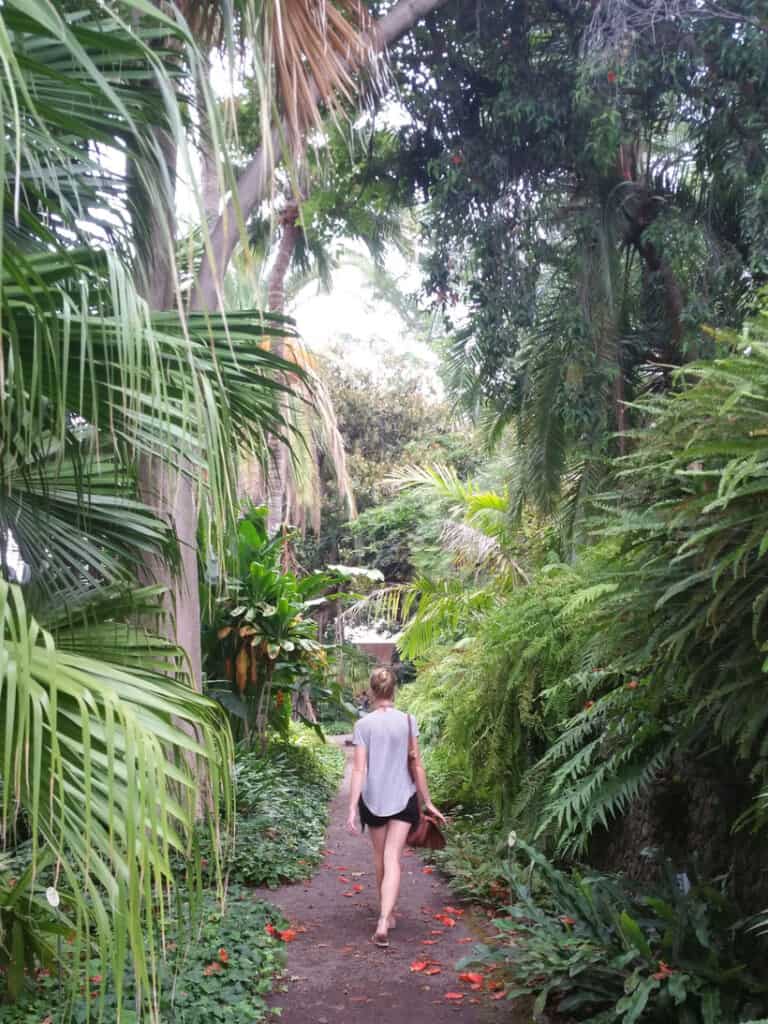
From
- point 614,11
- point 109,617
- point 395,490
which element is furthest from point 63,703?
point 395,490

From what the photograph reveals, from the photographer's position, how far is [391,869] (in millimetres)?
5887

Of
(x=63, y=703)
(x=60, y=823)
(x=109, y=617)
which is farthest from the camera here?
(x=109, y=617)

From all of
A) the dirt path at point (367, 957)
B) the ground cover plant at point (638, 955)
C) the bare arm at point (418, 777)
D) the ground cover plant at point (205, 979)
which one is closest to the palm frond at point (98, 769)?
the ground cover plant at point (205, 979)

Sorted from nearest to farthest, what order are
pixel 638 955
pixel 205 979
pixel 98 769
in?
pixel 98 769 → pixel 638 955 → pixel 205 979

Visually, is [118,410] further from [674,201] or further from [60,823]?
[674,201]

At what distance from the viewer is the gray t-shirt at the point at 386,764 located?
19.7ft

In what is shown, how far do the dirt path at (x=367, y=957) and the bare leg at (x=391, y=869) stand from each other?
16cm

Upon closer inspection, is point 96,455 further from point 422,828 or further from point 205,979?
point 422,828

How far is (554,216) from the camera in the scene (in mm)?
10078

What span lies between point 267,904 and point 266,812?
231cm

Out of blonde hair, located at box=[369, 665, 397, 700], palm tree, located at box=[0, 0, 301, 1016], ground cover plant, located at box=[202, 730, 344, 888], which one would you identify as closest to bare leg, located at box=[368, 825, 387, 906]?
blonde hair, located at box=[369, 665, 397, 700]

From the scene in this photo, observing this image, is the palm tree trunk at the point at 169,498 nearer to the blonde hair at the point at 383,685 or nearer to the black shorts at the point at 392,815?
the blonde hair at the point at 383,685

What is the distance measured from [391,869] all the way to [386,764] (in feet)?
2.00

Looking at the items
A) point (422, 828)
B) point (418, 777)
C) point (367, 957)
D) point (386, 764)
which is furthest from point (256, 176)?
point (367, 957)
